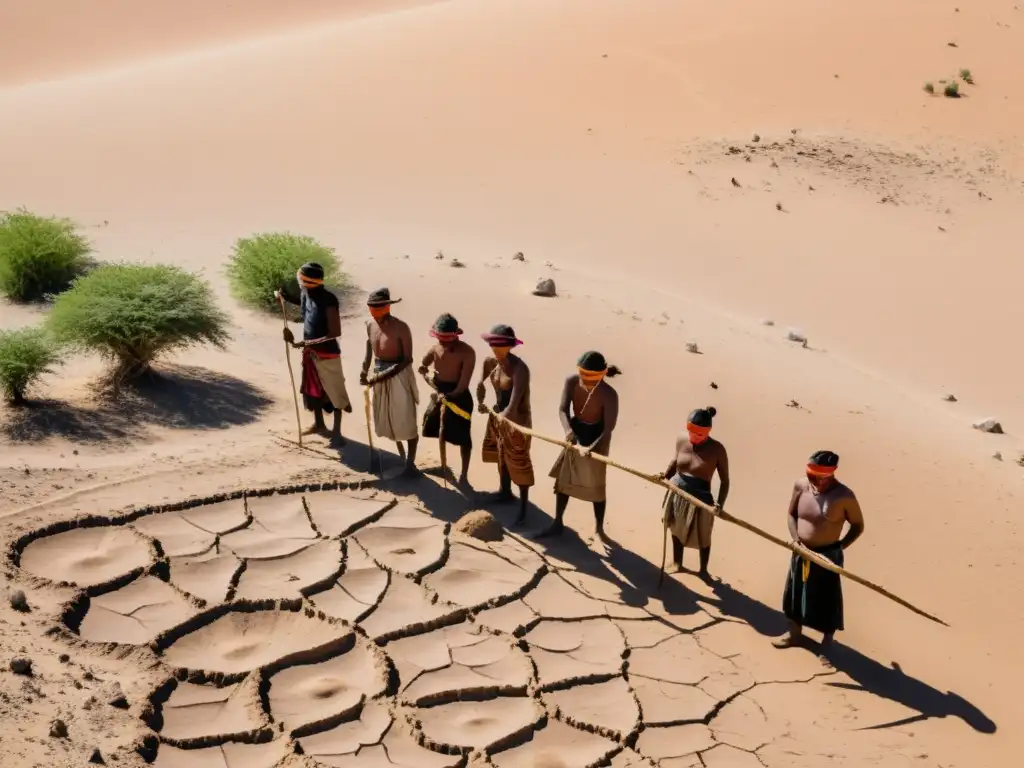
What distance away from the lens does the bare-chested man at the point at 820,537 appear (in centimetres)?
689

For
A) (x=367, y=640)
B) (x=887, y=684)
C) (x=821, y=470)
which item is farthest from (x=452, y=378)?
(x=887, y=684)

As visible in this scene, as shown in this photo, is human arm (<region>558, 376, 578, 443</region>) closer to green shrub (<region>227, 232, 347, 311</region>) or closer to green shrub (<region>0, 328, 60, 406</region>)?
green shrub (<region>0, 328, 60, 406</region>)

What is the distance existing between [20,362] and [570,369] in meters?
4.90

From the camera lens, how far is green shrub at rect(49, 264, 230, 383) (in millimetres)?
9695

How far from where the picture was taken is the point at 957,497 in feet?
30.3

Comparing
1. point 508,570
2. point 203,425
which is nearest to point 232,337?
point 203,425

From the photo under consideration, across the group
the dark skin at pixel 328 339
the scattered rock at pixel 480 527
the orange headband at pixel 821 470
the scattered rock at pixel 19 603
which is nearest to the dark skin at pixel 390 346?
the dark skin at pixel 328 339

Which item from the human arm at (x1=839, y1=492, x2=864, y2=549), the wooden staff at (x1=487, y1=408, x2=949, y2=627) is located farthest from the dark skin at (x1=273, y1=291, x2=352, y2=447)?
the human arm at (x1=839, y1=492, x2=864, y2=549)

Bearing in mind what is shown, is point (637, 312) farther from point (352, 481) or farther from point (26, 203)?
point (26, 203)

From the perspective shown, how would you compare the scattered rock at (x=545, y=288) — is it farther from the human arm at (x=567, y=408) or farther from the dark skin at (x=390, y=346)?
the human arm at (x=567, y=408)

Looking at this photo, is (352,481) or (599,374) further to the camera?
(352,481)

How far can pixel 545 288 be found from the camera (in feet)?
40.9

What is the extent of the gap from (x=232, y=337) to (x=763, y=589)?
6.12 m

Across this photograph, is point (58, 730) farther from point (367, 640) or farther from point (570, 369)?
point (570, 369)
